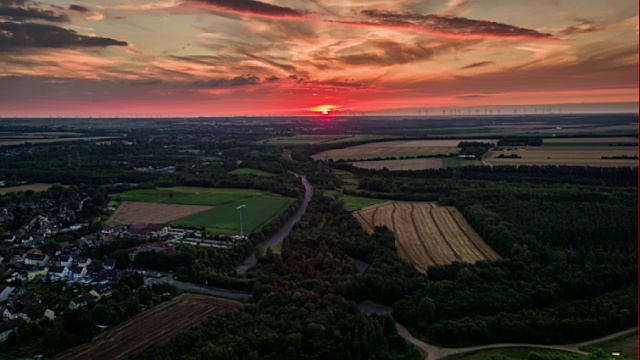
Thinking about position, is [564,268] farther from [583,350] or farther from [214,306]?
[214,306]

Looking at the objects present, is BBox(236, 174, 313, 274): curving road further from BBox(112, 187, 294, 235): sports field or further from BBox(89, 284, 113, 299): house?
BBox(89, 284, 113, 299): house

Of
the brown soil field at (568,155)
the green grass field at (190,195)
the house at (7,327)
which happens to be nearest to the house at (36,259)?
the house at (7,327)

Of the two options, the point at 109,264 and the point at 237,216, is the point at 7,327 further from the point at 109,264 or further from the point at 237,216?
the point at 237,216

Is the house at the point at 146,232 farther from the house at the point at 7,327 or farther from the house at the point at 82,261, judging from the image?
the house at the point at 7,327

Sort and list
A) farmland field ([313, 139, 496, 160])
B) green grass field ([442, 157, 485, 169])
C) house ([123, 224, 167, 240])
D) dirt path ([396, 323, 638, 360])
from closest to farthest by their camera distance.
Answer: dirt path ([396, 323, 638, 360]) < house ([123, 224, 167, 240]) < green grass field ([442, 157, 485, 169]) < farmland field ([313, 139, 496, 160])

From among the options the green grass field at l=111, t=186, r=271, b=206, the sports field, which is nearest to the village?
the sports field
